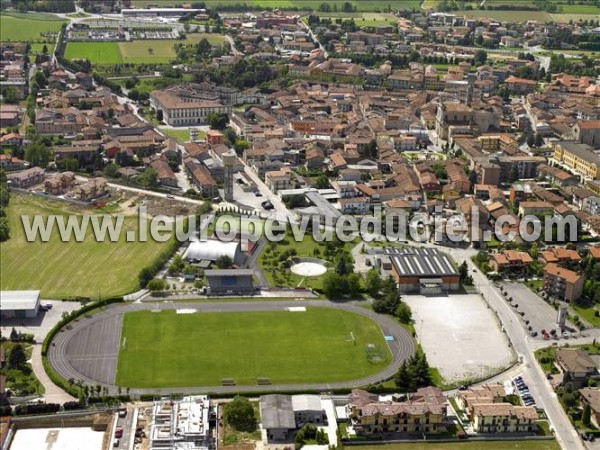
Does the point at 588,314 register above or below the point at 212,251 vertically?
below

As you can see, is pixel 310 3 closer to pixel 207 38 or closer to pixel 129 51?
pixel 207 38

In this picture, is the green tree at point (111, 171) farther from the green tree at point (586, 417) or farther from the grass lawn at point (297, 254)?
the green tree at point (586, 417)

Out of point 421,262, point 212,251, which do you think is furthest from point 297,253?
point 421,262

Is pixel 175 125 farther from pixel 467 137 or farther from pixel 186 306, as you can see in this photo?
pixel 186 306

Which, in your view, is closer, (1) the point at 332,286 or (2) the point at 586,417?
(2) the point at 586,417

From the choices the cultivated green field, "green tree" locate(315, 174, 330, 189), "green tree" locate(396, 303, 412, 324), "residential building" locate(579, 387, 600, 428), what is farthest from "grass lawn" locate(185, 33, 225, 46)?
"residential building" locate(579, 387, 600, 428)

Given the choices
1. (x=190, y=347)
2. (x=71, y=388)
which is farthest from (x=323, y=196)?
(x=71, y=388)

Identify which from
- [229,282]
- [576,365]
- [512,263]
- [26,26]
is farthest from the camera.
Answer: [26,26]

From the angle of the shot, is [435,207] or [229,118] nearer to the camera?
[435,207]
